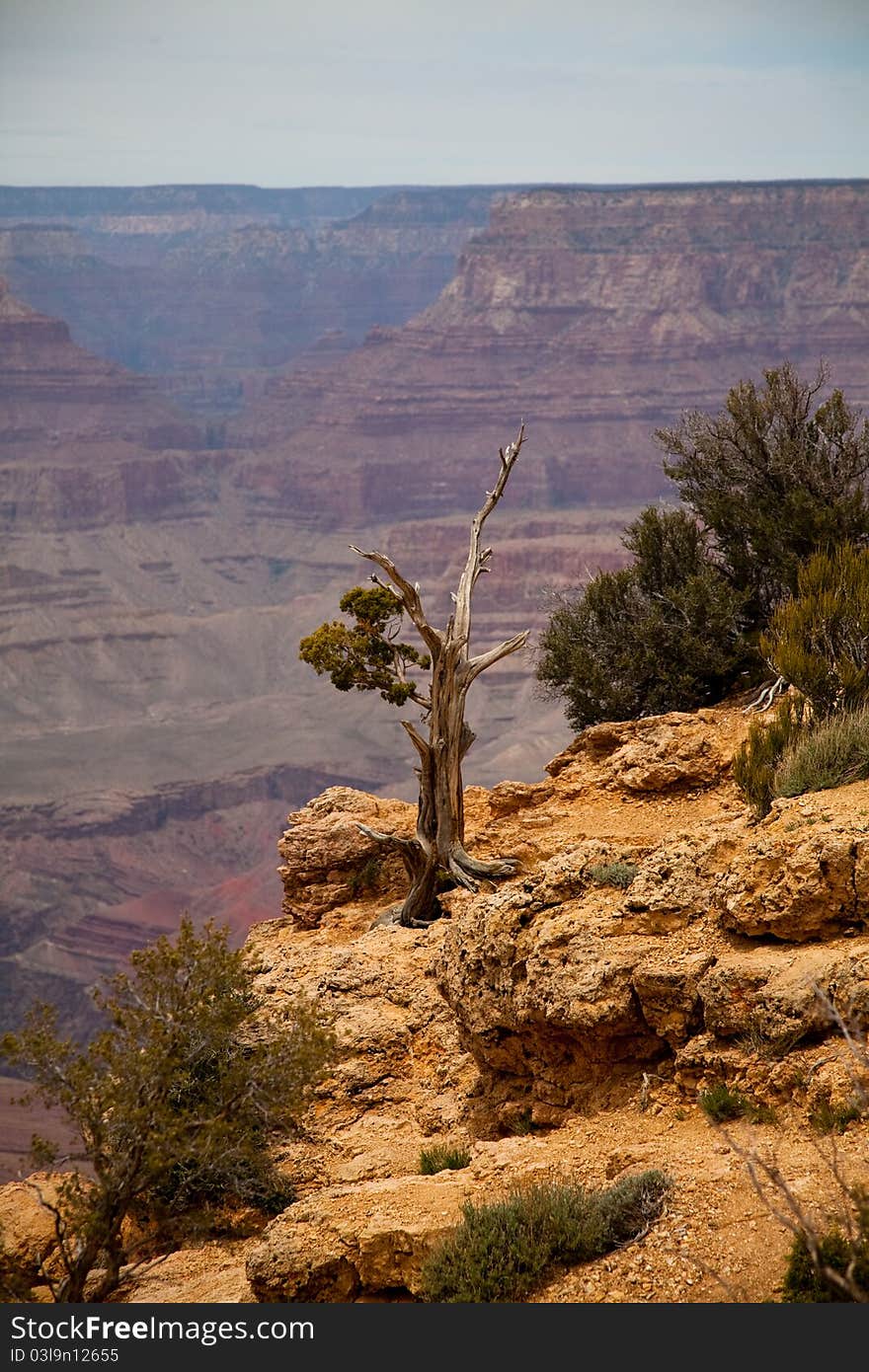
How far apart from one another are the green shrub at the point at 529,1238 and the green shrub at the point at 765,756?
4171 millimetres

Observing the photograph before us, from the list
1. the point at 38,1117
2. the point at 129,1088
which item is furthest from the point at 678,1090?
the point at 38,1117

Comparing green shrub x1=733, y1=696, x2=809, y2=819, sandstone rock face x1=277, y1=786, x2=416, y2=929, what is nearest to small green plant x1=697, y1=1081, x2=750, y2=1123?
green shrub x1=733, y1=696, x2=809, y2=819

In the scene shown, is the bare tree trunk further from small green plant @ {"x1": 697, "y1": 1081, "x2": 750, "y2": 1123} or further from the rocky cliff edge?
small green plant @ {"x1": 697, "y1": 1081, "x2": 750, "y2": 1123}

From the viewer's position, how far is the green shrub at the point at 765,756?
12672 millimetres

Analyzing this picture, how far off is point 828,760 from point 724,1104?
136 inches

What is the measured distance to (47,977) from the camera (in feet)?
309

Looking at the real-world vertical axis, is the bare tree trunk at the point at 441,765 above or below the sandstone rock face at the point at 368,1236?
above

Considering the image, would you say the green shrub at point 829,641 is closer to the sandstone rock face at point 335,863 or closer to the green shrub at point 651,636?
the green shrub at point 651,636

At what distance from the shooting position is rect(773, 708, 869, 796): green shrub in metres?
12.1

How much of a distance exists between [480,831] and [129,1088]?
663 centimetres

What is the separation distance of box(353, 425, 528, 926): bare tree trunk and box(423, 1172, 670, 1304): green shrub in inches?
235

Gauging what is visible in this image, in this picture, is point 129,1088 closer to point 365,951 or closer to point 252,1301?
point 252,1301

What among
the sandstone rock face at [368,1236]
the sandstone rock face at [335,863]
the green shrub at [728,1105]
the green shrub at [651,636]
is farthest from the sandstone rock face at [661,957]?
the green shrub at [651,636]

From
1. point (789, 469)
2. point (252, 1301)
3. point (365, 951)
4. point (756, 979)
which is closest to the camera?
point (252, 1301)
